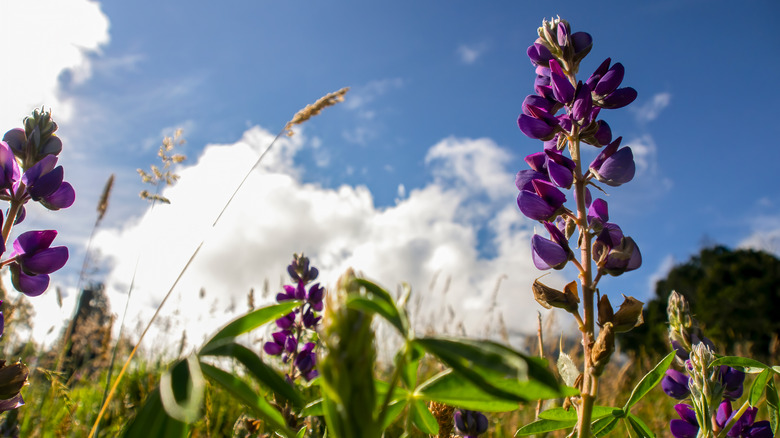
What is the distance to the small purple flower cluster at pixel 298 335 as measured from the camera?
2.16 meters

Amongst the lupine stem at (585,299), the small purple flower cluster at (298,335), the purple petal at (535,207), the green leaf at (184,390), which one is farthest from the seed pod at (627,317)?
the small purple flower cluster at (298,335)

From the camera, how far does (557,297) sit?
92cm

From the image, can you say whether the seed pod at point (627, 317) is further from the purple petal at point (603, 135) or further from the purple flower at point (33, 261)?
the purple flower at point (33, 261)

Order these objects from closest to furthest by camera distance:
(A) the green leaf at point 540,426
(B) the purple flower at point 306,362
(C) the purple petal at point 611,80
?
(A) the green leaf at point 540,426 → (C) the purple petal at point 611,80 → (B) the purple flower at point 306,362

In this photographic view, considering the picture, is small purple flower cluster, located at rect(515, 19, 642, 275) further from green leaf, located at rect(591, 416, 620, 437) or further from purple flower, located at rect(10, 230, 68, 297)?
purple flower, located at rect(10, 230, 68, 297)

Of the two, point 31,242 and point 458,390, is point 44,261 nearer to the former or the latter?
point 31,242

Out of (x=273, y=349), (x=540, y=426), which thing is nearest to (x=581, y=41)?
(x=540, y=426)

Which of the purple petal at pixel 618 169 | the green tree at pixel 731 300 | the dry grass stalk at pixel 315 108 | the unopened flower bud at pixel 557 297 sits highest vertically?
the green tree at pixel 731 300

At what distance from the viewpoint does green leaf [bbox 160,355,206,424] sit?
1.42ft

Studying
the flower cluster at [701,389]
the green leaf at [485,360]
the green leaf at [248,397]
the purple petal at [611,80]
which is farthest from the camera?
the purple petal at [611,80]

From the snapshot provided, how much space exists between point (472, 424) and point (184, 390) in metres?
0.86

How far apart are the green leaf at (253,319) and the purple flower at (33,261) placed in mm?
852

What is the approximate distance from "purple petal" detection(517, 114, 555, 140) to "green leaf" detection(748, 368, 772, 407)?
65cm

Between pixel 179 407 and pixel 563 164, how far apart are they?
2.89 feet
